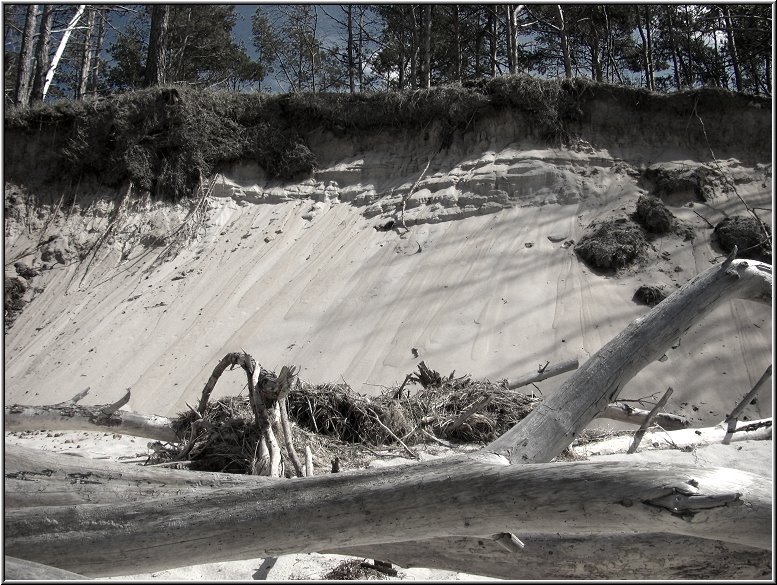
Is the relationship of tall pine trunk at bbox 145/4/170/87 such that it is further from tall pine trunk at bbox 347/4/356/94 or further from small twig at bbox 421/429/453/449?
small twig at bbox 421/429/453/449

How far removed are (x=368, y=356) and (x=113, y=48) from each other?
18.1 meters

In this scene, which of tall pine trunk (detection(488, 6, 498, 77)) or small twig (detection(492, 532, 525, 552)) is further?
tall pine trunk (detection(488, 6, 498, 77))

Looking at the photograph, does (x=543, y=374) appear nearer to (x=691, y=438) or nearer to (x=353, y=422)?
(x=691, y=438)

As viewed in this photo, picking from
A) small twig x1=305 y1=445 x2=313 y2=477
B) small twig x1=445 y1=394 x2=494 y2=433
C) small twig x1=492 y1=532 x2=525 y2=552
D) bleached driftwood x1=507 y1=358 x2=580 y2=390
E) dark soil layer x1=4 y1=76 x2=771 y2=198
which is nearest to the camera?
small twig x1=492 y1=532 x2=525 y2=552

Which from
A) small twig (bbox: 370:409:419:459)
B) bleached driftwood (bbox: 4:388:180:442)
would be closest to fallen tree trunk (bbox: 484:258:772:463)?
small twig (bbox: 370:409:419:459)

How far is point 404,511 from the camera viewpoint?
236cm

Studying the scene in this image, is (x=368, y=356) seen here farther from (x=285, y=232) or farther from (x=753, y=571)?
(x=753, y=571)

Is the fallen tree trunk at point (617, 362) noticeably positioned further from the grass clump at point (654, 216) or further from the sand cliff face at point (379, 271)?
the grass clump at point (654, 216)

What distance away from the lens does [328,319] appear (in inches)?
379

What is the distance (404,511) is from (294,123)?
11.1 meters

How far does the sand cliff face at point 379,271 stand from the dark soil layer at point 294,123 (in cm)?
22

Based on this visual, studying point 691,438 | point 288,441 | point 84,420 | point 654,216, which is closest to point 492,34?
point 654,216

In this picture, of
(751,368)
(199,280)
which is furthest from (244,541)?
(199,280)

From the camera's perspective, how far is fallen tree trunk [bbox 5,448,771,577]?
2055 mm
